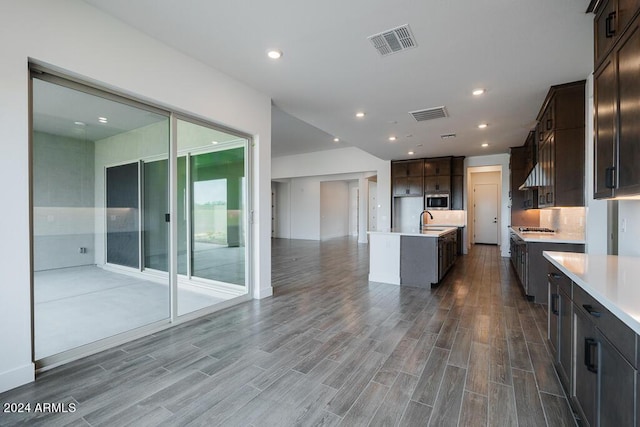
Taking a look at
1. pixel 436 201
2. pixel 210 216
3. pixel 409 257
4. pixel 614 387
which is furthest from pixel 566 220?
pixel 210 216

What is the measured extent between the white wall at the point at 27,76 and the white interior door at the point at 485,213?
10.5 metres

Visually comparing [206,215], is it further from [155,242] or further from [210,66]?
[210,66]

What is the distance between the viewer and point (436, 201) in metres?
8.52

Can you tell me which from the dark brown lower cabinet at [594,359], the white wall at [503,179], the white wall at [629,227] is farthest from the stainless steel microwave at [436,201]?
the dark brown lower cabinet at [594,359]

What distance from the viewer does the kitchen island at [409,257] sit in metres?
4.82

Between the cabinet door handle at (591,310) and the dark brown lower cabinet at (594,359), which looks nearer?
the dark brown lower cabinet at (594,359)

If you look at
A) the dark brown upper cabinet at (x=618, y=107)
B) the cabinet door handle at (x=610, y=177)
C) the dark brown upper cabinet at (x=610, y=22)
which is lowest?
the cabinet door handle at (x=610, y=177)

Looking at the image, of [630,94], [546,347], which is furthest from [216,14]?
[546,347]

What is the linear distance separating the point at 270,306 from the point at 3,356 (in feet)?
7.81

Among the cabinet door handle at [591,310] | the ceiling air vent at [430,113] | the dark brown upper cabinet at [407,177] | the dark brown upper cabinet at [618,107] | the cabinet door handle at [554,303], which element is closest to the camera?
the cabinet door handle at [591,310]

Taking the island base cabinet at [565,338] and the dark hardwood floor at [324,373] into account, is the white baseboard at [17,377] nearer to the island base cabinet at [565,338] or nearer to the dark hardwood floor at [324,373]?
the dark hardwood floor at [324,373]

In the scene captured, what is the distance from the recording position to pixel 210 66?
11.0 feet

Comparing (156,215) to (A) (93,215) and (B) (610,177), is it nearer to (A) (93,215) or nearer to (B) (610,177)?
(A) (93,215)

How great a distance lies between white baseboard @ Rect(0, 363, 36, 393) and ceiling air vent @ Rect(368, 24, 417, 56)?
3777mm
